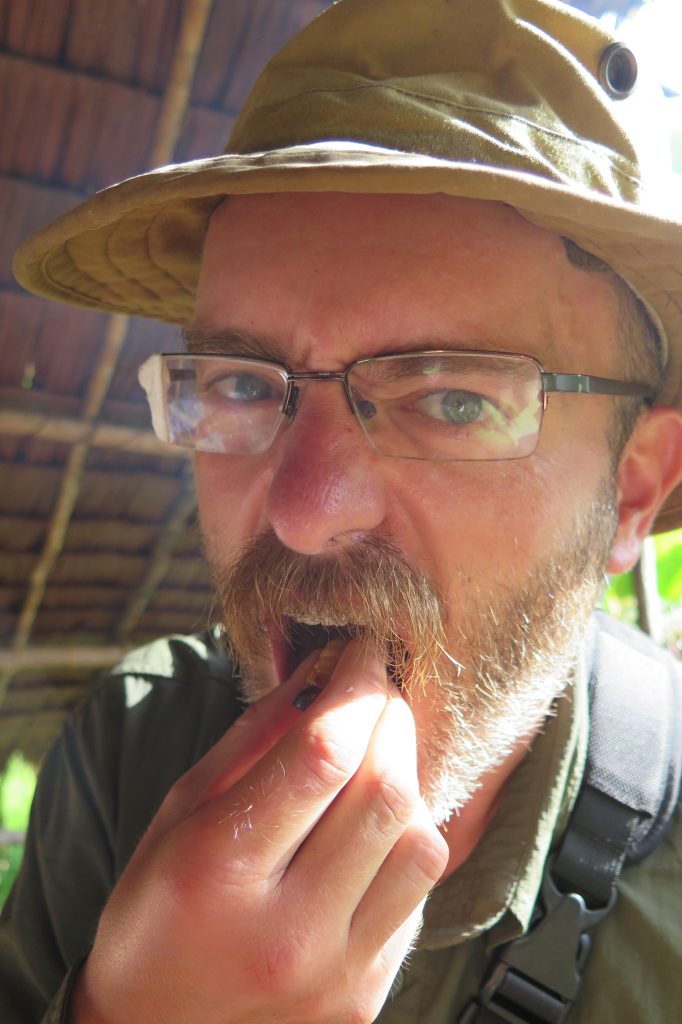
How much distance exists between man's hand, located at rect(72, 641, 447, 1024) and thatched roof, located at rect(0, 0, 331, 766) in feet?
6.15

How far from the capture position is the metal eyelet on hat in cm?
153

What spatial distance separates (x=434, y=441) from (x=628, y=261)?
1.56ft

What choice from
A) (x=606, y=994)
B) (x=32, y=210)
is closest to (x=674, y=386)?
(x=606, y=994)

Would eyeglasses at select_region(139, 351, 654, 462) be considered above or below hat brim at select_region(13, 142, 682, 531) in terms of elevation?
below

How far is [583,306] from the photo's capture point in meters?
1.58

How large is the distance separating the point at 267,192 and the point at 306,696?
0.87 m

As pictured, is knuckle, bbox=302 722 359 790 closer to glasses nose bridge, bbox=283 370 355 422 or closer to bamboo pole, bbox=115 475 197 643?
glasses nose bridge, bbox=283 370 355 422

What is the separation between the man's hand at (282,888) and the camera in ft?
3.38

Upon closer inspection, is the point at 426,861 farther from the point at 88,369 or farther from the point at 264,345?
the point at 88,369

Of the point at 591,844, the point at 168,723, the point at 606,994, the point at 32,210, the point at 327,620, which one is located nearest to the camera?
the point at 327,620

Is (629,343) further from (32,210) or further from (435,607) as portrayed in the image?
(32,210)

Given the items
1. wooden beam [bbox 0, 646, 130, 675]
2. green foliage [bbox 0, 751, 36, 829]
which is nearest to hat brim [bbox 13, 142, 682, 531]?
wooden beam [bbox 0, 646, 130, 675]

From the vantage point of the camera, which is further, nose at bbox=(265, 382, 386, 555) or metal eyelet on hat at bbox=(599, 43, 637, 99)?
metal eyelet on hat at bbox=(599, 43, 637, 99)

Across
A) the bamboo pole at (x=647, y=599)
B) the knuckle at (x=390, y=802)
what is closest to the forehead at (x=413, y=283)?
the knuckle at (x=390, y=802)
